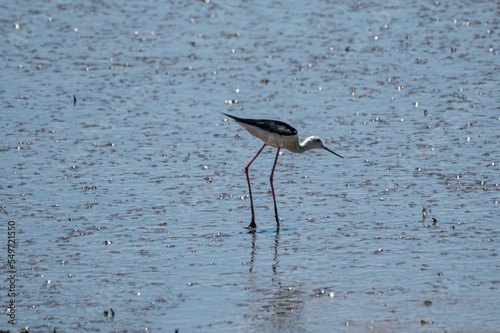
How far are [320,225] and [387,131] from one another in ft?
14.3

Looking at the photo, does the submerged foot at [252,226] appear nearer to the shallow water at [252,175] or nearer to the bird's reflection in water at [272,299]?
the shallow water at [252,175]

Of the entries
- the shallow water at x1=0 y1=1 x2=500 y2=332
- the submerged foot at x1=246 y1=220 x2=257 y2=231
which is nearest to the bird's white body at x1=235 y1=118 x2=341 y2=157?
the shallow water at x1=0 y1=1 x2=500 y2=332

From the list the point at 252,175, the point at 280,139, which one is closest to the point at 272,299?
the point at 280,139

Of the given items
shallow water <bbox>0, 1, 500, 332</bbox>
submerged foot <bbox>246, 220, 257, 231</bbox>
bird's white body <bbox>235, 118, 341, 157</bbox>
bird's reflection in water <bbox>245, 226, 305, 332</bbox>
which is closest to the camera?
bird's reflection in water <bbox>245, 226, 305, 332</bbox>

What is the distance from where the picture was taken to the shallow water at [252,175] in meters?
8.02

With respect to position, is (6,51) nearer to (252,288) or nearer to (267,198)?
(267,198)

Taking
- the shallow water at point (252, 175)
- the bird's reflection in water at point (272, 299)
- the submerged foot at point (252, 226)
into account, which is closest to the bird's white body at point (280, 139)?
the shallow water at point (252, 175)

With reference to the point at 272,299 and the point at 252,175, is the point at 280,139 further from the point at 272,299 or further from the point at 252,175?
the point at 272,299

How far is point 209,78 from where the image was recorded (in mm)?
17875

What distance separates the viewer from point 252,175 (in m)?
12.3

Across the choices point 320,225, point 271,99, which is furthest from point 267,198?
point 271,99

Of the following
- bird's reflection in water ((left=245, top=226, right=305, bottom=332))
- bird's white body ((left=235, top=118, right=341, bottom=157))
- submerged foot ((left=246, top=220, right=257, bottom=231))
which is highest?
bird's white body ((left=235, top=118, right=341, bottom=157))

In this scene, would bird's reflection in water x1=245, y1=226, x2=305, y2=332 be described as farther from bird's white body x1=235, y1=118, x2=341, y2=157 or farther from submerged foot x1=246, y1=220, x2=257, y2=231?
bird's white body x1=235, y1=118, x2=341, y2=157

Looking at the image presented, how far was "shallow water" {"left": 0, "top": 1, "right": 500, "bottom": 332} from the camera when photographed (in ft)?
26.3
